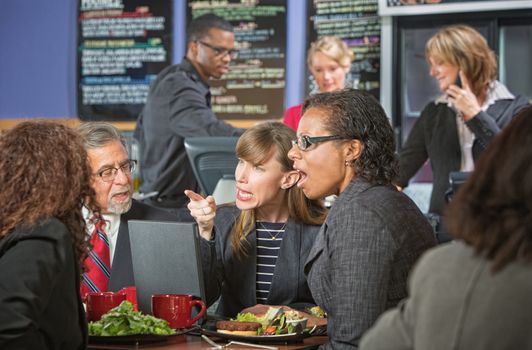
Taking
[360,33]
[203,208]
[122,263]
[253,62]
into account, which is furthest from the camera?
[253,62]

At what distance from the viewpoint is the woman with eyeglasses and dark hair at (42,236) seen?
6.64 ft

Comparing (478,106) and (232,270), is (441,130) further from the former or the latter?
(232,270)

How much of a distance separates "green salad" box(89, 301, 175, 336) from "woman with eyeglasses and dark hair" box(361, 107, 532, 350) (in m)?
1.14

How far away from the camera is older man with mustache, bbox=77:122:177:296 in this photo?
3129 millimetres

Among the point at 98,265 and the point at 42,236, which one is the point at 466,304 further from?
the point at 98,265

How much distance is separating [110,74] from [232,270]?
3.83m

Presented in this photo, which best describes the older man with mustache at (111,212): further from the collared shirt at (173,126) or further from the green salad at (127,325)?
the collared shirt at (173,126)

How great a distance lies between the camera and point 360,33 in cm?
610

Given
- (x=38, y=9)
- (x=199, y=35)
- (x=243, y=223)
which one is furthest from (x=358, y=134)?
(x=38, y=9)

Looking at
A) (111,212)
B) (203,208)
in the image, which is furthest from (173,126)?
(203,208)

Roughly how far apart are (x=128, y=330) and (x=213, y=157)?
55.9 inches

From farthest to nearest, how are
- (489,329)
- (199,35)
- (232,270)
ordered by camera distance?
(199,35) → (232,270) → (489,329)

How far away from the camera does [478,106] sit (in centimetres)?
430

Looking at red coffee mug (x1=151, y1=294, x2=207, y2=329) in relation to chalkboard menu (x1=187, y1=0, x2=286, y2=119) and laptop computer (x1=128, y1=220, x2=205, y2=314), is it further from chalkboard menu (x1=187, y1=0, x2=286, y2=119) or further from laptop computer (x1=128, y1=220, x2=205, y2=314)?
chalkboard menu (x1=187, y1=0, x2=286, y2=119)
